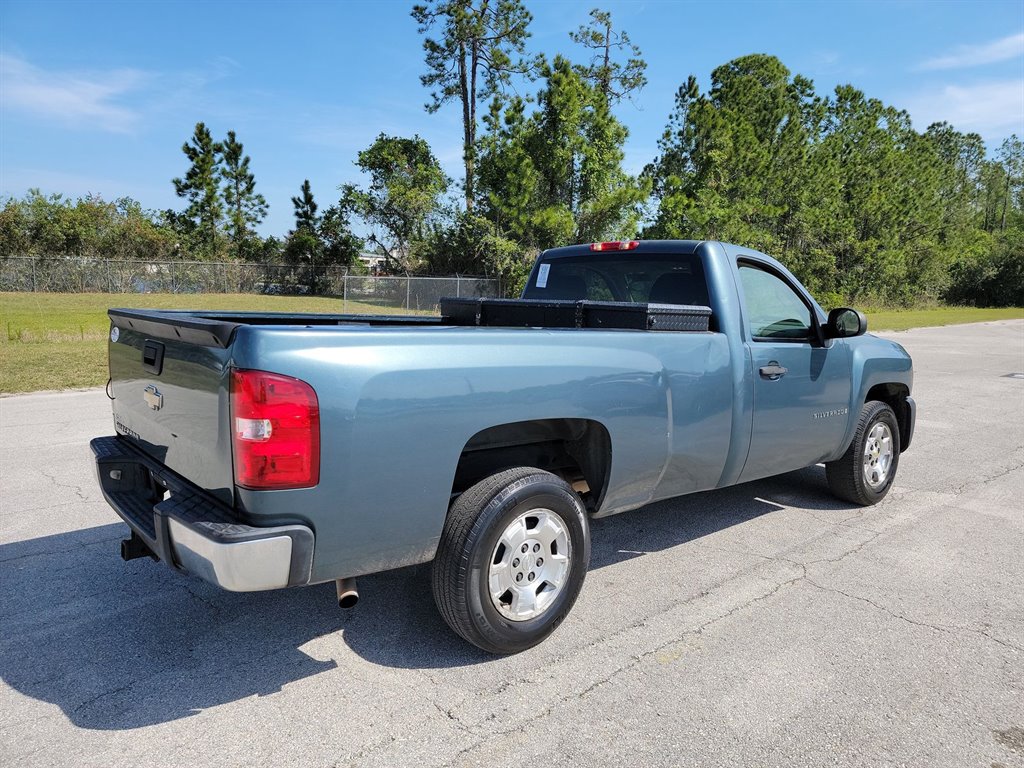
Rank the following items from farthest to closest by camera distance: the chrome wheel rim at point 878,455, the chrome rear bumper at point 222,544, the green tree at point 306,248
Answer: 1. the green tree at point 306,248
2. the chrome wheel rim at point 878,455
3. the chrome rear bumper at point 222,544

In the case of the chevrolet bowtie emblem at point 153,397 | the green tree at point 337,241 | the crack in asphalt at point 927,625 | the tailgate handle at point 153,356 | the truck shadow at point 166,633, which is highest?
the green tree at point 337,241

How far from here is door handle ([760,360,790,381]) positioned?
4242 mm

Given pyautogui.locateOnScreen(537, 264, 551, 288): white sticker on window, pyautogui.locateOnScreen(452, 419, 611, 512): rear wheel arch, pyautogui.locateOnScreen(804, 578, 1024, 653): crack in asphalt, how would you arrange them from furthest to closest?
1. pyautogui.locateOnScreen(537, 264, 551, 288): white sticker on window
2. pyautogui.locateOnScreen(804, 578, 1024, 653): crack in asphalt
3. pyautogui.locateOnScreen(452, 419, 611, 512): rear wheel arch

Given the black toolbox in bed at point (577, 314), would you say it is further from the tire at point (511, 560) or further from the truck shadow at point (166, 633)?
the truck shadow at point (166, 633)

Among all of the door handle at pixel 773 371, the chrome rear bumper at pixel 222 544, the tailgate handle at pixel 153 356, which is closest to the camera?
the chrome rear bumper at pixel 222 544

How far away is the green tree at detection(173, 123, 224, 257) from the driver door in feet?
189

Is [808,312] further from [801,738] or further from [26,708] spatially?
[26,708]

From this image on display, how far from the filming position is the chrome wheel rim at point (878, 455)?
5449 millimetres

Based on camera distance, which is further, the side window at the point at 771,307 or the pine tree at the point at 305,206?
the pine tree at the point at 305,206

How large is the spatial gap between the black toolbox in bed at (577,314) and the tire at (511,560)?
1.06 m

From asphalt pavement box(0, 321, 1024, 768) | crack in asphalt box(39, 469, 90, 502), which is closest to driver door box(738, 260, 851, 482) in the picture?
asphalt pavement box(0, 321, 1024, 768)

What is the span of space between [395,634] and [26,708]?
1.44m

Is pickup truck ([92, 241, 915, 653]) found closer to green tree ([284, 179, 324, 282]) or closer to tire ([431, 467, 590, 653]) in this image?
tire ([431, 467, 590, 653])

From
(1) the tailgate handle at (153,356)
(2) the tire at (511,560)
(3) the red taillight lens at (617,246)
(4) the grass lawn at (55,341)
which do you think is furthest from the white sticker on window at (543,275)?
(4) the grass lawn at (55,341)
